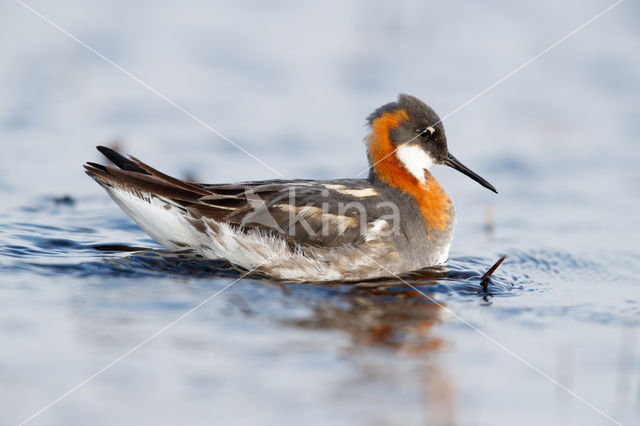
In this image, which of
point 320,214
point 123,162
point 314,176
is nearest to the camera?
point 320,214

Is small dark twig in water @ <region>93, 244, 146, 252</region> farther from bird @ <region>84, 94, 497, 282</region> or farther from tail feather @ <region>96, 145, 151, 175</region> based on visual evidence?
tail feather @ <region>96, 145, 151, 175</region>

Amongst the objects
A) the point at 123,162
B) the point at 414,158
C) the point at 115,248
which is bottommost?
the point at 115,248

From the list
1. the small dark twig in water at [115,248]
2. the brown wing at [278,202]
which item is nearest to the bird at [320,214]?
the brown wing at [278,202]

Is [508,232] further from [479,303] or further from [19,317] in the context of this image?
[19,317]

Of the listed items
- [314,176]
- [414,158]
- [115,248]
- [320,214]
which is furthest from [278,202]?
[314,176]

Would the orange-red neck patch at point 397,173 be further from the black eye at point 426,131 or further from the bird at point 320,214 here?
the black eye at point 426,131

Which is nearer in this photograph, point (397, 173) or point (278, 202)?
point (278, 202)

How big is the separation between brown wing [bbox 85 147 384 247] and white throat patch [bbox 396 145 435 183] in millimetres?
438

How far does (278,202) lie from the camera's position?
23.1 feet

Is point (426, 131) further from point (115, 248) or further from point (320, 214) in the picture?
point (115, 248)

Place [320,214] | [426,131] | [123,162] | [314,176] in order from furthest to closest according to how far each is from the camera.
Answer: [314,176]
[426,131]
[123,162]
[320,214]

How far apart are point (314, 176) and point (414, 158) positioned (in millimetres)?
2059

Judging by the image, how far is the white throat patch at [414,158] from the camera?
752cm

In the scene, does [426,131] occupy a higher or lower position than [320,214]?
higher
